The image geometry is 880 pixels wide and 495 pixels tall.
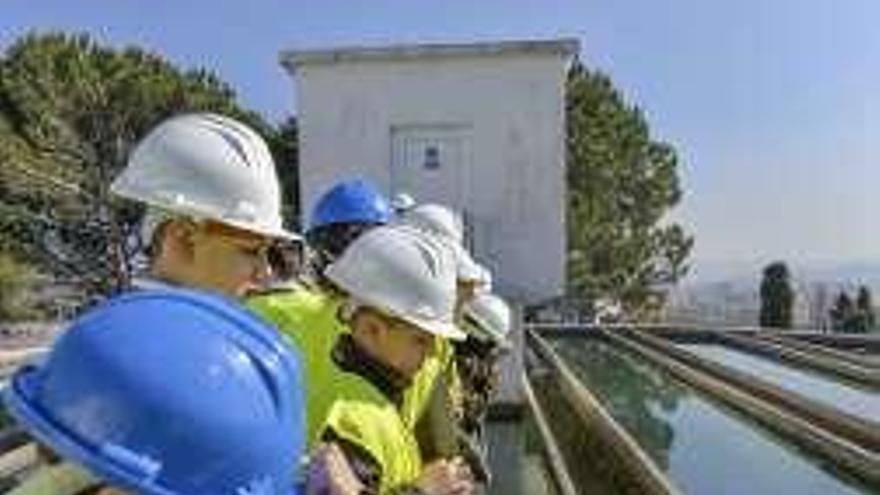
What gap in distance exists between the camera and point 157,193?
8.64ft

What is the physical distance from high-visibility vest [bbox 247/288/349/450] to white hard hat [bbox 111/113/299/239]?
0.15m

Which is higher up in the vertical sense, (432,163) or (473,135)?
(473,135)

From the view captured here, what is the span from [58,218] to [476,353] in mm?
26818

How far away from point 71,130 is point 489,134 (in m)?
17.6

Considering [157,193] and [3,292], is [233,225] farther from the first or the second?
[3,292]

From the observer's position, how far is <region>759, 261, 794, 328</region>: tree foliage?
2650cm

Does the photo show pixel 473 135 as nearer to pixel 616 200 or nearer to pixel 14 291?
pixel 14 291

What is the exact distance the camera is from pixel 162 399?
137 cm

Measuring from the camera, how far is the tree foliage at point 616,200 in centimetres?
3622

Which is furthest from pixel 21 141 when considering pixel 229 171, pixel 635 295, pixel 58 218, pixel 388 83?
pixel 229 171

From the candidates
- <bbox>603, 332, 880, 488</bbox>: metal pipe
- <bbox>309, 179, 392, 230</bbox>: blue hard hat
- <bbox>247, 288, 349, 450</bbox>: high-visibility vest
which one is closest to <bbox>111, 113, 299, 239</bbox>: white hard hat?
<bbox>247, 288, 349, 450</bbox>: high-visibility vest

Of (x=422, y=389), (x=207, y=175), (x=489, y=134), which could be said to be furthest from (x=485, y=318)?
(x=489, y=134)

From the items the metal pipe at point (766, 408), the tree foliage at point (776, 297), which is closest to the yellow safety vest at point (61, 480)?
the metal pipe at point (766, 408)

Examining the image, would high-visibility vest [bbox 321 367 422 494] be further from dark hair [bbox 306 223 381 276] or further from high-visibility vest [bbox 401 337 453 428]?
dark hair [bbox 306 223 381 276]
